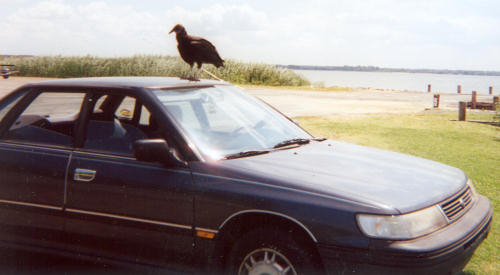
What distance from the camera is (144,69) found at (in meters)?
41.5

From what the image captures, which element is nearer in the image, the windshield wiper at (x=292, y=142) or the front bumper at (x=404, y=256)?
the front bumper at (x=404, y=256)

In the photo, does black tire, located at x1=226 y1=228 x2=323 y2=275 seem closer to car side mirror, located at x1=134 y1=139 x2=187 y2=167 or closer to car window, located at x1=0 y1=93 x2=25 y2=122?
car side mirror, located at x1=134 y1=139 x2=187 y2=167

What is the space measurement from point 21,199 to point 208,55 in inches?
143

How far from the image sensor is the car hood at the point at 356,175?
3176 mm

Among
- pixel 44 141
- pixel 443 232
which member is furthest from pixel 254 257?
pixel 44 141

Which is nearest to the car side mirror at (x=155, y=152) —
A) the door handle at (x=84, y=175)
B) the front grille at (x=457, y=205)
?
the door handle at (x=84, y=175)

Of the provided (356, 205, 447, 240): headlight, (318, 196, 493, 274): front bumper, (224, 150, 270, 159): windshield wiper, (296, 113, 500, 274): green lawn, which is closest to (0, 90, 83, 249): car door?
(224, 150, 270, 159): windshield wiper

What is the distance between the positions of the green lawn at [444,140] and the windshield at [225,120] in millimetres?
2034

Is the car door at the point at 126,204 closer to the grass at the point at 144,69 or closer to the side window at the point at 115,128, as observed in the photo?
the side window at the point at 115,128

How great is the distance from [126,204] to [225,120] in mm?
1082

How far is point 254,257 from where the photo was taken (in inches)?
128

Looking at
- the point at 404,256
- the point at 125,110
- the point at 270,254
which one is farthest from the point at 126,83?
the point at 404,256

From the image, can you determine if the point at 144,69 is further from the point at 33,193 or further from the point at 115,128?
the point at 33,193

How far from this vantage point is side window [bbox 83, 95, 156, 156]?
3.88 m
